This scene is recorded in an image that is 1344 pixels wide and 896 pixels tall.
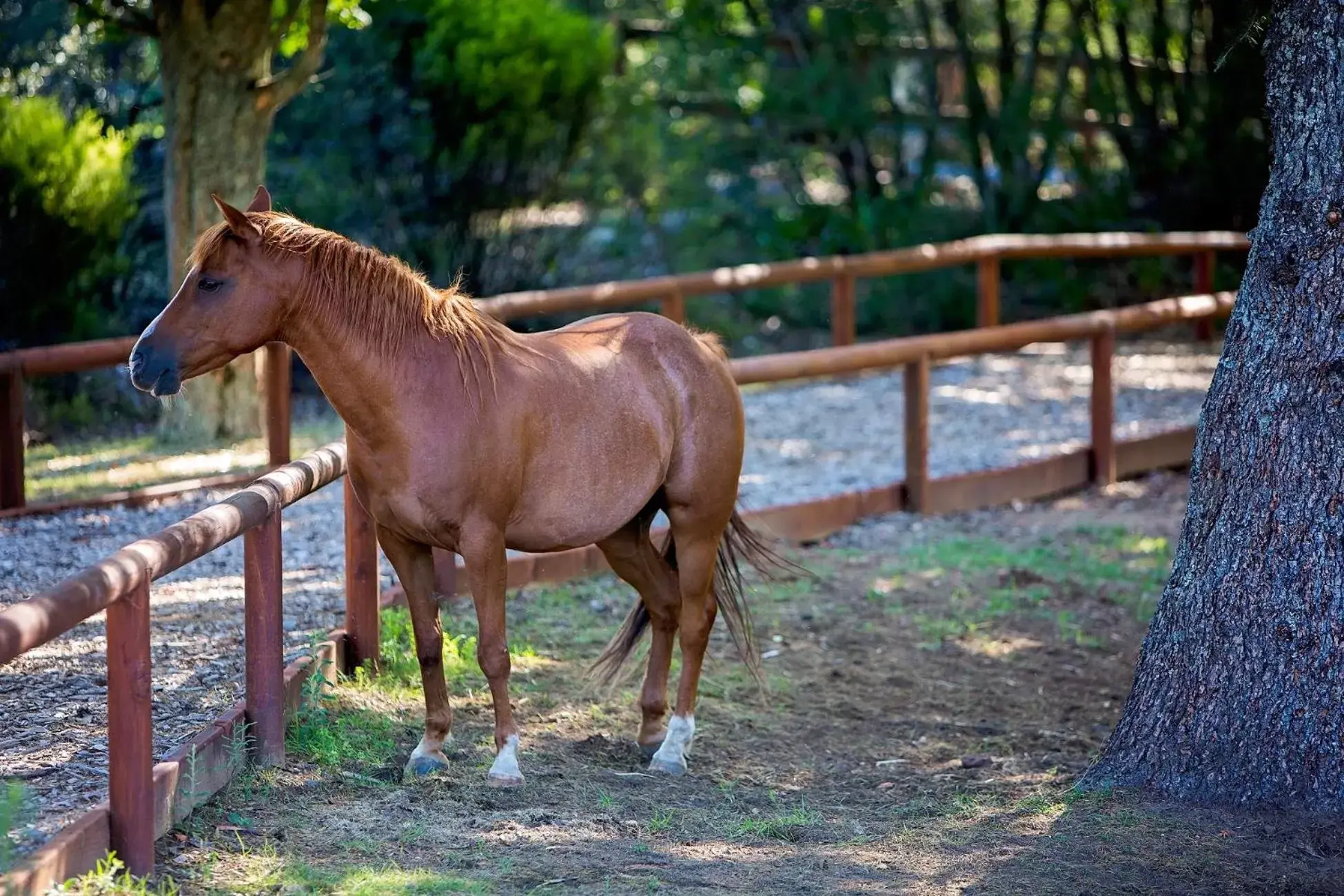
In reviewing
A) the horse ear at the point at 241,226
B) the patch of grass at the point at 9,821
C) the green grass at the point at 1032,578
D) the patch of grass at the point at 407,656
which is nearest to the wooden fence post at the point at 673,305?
the green grass at the point at 1032,578

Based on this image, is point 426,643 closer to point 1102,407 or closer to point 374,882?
point 374,882

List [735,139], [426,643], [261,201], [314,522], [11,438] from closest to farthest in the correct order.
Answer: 1. [261,201]
2. [426,643]
3. [11,438]
4. [314,522]
5. [735,139]

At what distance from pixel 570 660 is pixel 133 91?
604 cm

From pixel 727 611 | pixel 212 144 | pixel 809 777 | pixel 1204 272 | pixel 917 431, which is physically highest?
pixel 212 144

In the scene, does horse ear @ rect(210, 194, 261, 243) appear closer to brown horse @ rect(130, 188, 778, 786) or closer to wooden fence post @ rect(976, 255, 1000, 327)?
brown horse @ rect(130, 188, 778, 786)

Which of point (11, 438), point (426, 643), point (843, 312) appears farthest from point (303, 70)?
point (426, 643)

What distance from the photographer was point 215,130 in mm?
7719

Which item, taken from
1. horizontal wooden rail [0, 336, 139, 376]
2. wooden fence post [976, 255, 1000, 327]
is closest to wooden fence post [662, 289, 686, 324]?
wooden fence post [976, 255, 1000, 327]

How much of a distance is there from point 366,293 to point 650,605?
149 centimetres

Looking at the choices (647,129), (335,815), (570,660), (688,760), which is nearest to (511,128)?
(647,129)

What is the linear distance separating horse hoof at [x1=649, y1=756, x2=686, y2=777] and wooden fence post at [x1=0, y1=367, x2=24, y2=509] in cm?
321

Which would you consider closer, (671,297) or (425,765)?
(425,765)

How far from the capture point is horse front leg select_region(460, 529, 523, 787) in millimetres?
3914

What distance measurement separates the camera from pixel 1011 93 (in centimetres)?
1242
